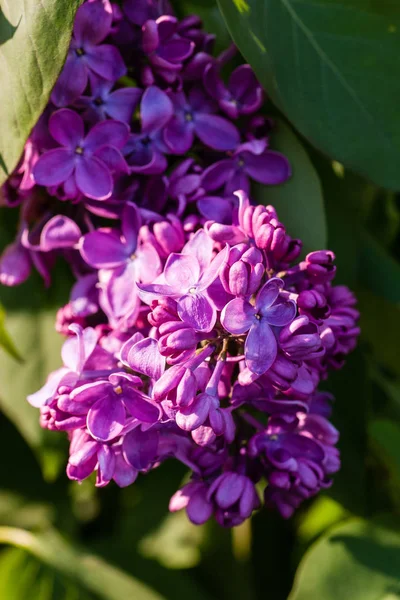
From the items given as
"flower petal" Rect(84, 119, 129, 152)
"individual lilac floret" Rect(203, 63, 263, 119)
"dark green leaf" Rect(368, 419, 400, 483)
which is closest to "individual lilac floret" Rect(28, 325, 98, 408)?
"flower petal" Rect(84, 119, 129, 152)

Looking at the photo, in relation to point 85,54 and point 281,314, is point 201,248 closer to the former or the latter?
point 281,314

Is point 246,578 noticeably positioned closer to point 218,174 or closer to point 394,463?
point 394,463

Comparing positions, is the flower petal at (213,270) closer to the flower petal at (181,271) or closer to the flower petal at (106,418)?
the flower petal at (181,271)

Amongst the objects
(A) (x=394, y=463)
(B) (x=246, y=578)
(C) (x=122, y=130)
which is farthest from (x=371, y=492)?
(C) (x=122, y=130)

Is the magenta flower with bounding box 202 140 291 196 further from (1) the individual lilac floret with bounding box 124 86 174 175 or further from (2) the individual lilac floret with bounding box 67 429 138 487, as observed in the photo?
(2) the individual lilac floret with bounding box 67 429 138 487

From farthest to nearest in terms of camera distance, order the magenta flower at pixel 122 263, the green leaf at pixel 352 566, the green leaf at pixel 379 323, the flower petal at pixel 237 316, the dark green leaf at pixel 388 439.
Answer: the green leaf at pixel 379 323 < the dark green leaf at pixel 388 439 < the green leaf at pixel 352 566 < the magenta flower at pixel 122 263 < the flower petal at pixel 237 316

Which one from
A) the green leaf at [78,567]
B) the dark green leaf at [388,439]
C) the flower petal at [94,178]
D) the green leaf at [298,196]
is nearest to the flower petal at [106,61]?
the flower petal at [94,178]

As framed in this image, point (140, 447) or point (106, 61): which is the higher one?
point (106, 61)

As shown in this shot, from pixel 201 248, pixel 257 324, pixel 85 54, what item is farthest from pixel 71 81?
pixel 257 324
